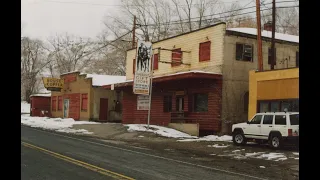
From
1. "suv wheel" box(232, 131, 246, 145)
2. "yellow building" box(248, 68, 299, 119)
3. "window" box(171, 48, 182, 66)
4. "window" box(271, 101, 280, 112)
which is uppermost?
"window" box(171, 48, 182, 66)

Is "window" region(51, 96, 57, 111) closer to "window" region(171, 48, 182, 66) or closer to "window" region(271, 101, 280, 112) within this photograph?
"window" region(171, 48, 182, 66)

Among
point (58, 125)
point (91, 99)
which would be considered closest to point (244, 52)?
point (58, 125)

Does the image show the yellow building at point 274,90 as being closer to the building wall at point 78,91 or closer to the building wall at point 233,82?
the building wall at point 233,82

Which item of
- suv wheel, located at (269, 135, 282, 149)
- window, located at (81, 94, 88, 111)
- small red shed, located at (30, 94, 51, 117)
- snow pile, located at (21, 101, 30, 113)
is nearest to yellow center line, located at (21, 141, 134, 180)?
suv wheel, located at (269, 135, 282, 149)

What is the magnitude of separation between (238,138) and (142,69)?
9516 millimetres

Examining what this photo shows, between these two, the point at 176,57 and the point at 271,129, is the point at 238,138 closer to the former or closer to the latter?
the point at 271,129

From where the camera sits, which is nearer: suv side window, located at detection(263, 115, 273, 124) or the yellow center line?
the yellow center line

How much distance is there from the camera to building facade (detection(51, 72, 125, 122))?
A: 1598 inches

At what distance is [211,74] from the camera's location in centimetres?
2502

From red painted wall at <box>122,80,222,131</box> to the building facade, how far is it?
505 cm

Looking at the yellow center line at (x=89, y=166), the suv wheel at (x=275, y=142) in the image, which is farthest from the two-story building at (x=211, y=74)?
the yellow center line at (x=89, y=166)
